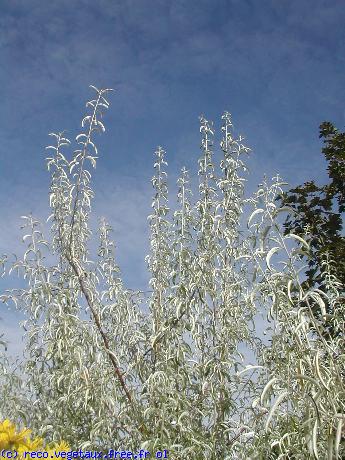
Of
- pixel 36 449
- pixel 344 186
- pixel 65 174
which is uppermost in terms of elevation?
pixel 344 186

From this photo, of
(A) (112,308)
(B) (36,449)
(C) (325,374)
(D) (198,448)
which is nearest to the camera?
(B) (36,449)

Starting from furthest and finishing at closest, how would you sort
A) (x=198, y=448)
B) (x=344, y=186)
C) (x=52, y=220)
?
(x=344, y=186) → (x=52, y=220) → (x=198, y=448)

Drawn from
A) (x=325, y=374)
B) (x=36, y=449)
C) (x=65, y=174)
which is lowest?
(x=36, y=449)

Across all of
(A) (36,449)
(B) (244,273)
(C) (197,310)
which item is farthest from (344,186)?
(A) (36,449)

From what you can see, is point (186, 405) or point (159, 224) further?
point (159, 224)

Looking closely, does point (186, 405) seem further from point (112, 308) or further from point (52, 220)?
point (52, 220)

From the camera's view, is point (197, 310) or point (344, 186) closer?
point (197, 310)

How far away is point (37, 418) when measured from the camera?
423 centimetres

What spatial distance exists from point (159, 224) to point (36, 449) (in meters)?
2.47

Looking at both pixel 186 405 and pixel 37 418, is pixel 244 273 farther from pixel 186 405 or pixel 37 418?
pixel 37 418

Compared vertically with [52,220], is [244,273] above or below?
below

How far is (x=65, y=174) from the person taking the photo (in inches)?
168

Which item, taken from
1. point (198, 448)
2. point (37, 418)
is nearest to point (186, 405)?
point (198, 448)

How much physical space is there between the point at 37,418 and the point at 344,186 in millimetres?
5804
